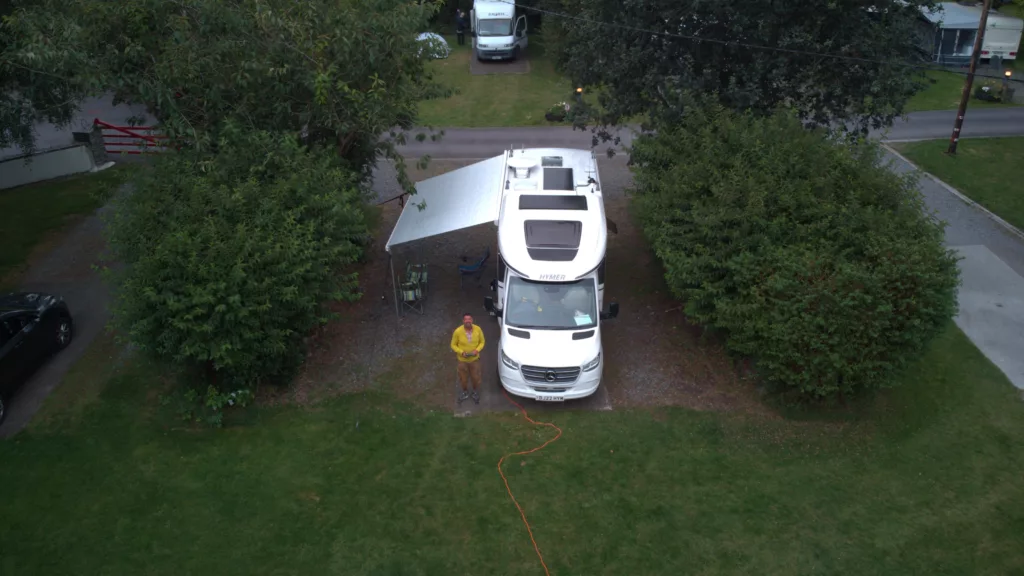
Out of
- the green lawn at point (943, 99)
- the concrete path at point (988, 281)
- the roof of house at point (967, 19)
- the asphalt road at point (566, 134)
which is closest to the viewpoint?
the concrete path at point (988, 281)

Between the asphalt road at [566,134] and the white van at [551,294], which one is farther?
the asphalt road at [566,134]

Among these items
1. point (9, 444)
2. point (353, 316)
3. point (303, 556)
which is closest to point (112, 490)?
point (9, 444)

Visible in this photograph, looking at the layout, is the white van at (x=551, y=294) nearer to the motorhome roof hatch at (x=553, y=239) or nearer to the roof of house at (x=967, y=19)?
the motorhome roof hatch at (x=553, y=239)

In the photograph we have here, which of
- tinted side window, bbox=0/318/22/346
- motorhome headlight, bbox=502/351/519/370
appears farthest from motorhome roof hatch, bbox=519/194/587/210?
tinted side window, bbox=0/318/22/346

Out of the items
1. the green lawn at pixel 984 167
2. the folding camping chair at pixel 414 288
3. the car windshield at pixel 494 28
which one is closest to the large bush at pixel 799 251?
the folding camping chair at pixel 414 288

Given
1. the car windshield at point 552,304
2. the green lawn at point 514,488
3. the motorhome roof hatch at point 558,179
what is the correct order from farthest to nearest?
the motorhome roof hatch at point 558,179 < the car windshield at point 552,304 < the green lawn at point 514,488

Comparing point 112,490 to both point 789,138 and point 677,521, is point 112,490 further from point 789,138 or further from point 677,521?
point 789,138

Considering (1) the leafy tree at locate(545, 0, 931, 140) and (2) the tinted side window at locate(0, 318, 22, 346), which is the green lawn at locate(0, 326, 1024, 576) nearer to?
(2) the tinted side window at locate(0, 318, 22, 346)
